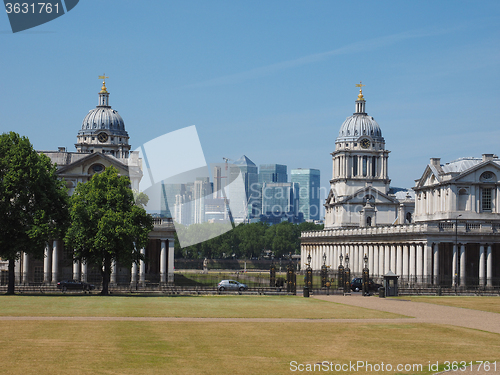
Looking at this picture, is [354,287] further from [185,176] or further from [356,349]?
[356,349]

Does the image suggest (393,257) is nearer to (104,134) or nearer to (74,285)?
(74,285)

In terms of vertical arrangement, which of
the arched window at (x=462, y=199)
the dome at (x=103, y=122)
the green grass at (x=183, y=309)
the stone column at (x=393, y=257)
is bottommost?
the green grass at (x=183, y=309)

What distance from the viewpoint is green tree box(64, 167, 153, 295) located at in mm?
71500

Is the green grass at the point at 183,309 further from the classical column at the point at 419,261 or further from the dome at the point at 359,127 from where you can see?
the dome at the point at 359,127

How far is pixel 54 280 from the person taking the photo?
91.2 meters

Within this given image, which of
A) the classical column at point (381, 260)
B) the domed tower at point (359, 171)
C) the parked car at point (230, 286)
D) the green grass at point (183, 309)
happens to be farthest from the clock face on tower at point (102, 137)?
the green grass at point (183, 309)

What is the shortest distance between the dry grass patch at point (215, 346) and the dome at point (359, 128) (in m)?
127

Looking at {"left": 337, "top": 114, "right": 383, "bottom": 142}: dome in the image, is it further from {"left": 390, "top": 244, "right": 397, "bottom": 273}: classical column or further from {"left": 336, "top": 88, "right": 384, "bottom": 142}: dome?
{"left": 390, "top": 244, "right": 397, "bottom": 273}: classical column

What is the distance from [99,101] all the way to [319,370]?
14740 centimetres

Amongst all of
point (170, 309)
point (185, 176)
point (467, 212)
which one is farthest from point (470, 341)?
point (467, 212)

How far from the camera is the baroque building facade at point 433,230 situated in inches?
3994

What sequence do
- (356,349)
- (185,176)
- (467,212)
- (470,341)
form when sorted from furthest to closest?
(467,212), (185,176), (470,341), (356,349)

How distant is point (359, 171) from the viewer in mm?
167875

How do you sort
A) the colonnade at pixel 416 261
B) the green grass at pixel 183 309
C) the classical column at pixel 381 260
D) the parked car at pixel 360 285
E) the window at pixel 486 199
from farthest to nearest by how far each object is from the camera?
the classical column at pixel 381 260, the window at pixel 486 199, the colonnade at pixel 416 261, the parked car at pixel 360 285, the green grass at pixel 183 309
